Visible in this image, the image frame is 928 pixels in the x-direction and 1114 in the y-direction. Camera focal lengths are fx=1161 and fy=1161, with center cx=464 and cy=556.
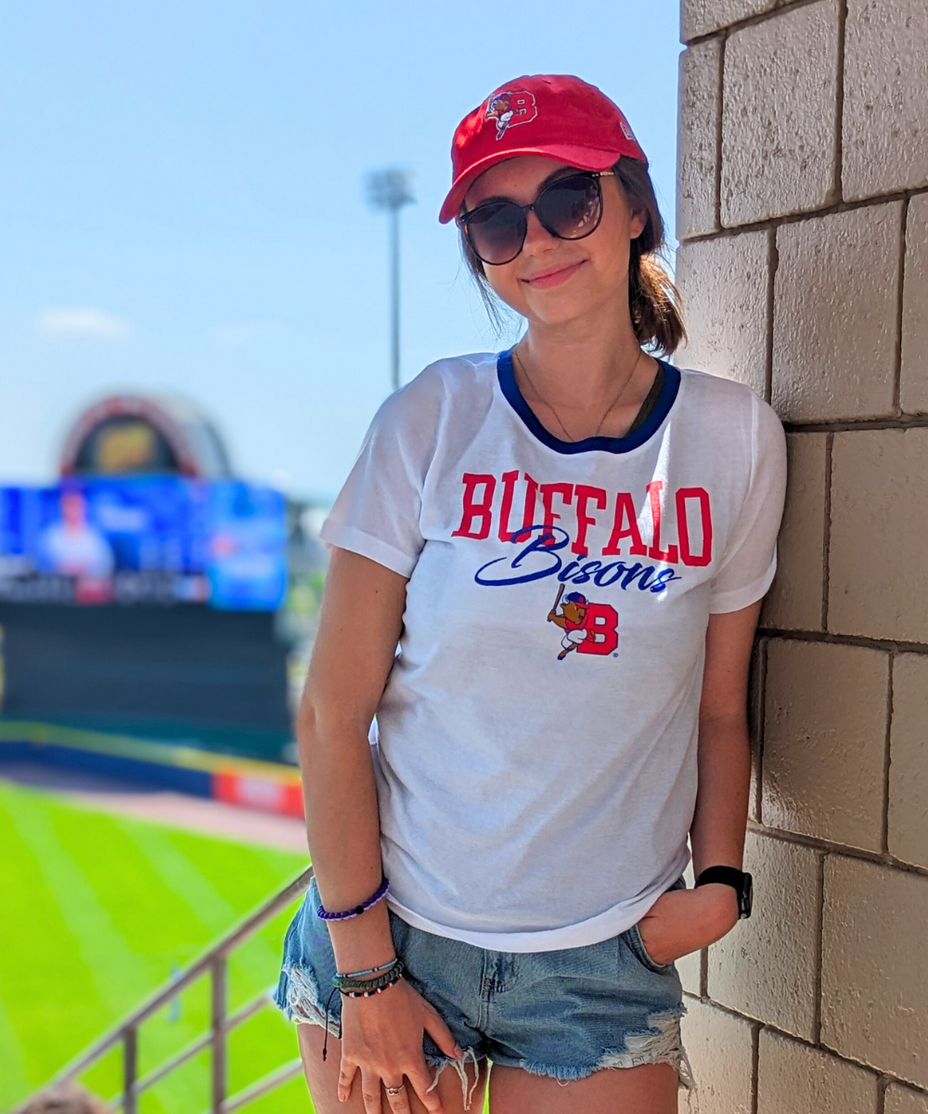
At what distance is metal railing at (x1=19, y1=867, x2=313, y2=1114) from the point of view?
230 centimetres

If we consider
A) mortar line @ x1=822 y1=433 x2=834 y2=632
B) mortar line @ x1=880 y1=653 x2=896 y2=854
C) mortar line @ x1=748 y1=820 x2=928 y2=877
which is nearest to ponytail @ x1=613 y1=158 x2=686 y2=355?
mortar line @ x1=822 y1=433 x2=834 y2=632

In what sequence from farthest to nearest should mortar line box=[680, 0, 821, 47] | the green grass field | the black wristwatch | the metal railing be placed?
the green grass field → the metal railing → mortar line box=[680, 0, 821, 47] → the black wristwatch

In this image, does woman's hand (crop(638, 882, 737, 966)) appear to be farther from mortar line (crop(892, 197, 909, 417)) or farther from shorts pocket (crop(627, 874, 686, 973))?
mortar line (crop(892, 197, 909, 417))

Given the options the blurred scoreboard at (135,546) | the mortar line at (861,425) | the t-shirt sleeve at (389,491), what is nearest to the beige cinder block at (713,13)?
the mortar line at (861,425)

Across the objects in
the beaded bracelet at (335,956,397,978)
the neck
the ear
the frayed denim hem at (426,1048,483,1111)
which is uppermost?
the ear

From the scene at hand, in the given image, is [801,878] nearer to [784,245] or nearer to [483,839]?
[483,839]

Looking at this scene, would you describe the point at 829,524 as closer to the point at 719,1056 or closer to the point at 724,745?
the point at 724,745

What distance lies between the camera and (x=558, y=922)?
1.08 metres

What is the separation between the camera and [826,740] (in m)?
1.25

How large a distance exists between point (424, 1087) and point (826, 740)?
0.55 metres

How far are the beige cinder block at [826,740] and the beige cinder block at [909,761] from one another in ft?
0.05

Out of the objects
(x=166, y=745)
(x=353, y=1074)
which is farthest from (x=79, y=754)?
(x=353, y=1074)

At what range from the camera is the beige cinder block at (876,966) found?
1.16 m

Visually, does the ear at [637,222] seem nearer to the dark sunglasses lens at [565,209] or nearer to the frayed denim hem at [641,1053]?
the dark sunglasses lens at [565,209]
